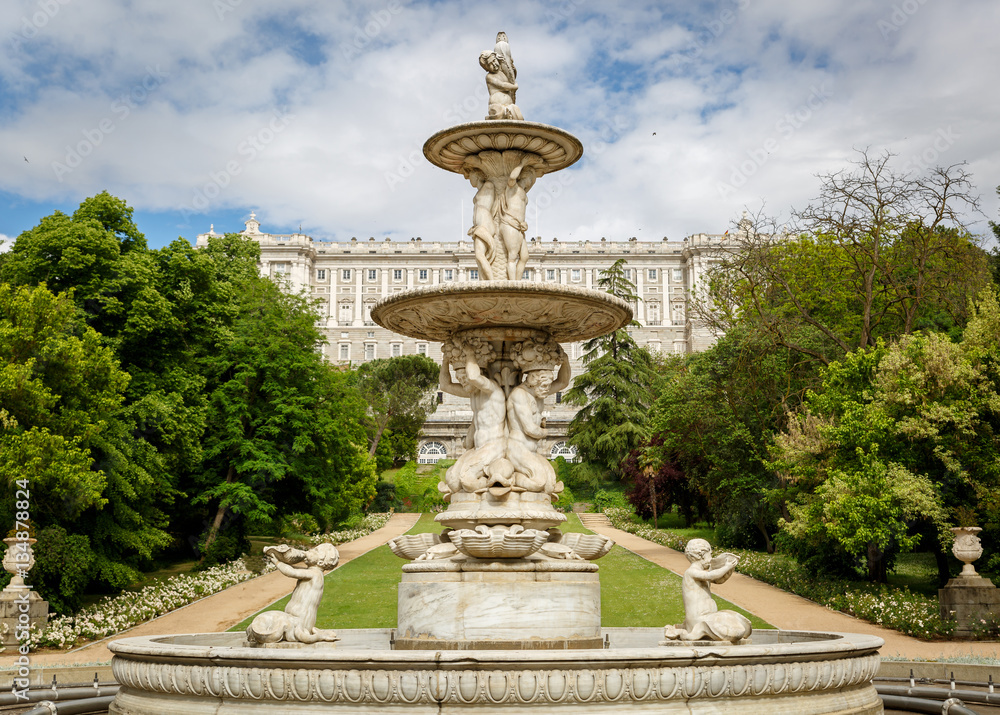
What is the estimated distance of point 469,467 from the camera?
8.52 m

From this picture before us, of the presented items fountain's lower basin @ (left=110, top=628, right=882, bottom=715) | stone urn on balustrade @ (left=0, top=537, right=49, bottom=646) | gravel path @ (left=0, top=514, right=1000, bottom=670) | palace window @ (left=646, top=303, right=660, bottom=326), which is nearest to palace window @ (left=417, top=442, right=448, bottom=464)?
palace window @ (left=646, top=303, right=660, bottom=326)

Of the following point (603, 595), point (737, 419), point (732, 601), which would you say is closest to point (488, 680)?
point (732, 601)

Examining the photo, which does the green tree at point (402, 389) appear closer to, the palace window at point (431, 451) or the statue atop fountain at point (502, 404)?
the palace window at point (431, 451)

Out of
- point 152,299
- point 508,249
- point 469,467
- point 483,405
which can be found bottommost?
point 469,467

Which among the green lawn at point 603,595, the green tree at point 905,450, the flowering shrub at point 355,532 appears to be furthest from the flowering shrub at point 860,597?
the flowering shrub at point 355,532

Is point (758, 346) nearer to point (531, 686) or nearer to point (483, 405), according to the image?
point (483, 405)

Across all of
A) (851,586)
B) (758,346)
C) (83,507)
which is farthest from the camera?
(758,346)

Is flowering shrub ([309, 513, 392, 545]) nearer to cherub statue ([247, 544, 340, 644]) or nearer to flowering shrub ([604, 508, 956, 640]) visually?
flowering shrub ([604, 508, 956, 640])

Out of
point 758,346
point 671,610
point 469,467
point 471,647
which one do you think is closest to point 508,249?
point 469,467

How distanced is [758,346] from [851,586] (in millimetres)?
7900

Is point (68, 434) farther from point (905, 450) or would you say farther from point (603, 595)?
point (905, 450)

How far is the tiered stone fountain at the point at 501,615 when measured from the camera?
5.48 metres

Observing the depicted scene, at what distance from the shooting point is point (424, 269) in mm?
96500

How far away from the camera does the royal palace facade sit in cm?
9125
